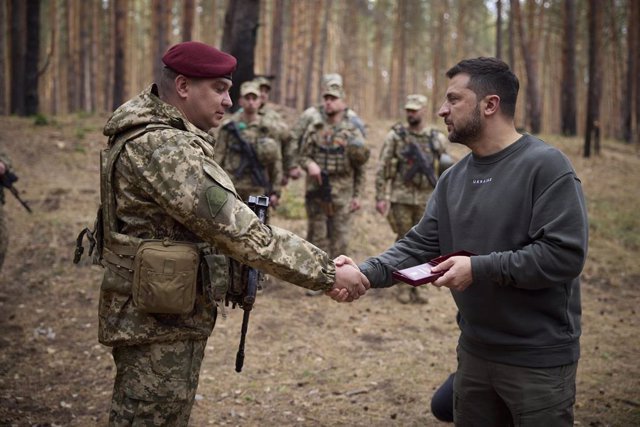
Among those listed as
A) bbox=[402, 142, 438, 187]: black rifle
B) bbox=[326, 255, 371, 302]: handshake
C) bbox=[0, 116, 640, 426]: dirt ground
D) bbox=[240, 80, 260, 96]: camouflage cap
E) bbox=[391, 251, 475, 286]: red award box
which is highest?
bbox=[240, 80, 260, 96]: camouflage cap

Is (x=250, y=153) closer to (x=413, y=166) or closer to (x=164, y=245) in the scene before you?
(x=413, y=166)

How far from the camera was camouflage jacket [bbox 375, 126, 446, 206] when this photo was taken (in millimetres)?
7477

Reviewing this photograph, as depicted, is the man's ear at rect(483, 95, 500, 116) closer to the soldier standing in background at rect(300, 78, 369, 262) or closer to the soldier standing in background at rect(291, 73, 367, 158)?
the soldier standing in background at rect(300, 78, 369, 262)

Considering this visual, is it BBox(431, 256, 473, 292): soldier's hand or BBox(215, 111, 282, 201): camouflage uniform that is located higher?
BBox(215, 111, 282, 201): camouflage uniform

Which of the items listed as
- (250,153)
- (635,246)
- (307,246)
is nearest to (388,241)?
(250,153)

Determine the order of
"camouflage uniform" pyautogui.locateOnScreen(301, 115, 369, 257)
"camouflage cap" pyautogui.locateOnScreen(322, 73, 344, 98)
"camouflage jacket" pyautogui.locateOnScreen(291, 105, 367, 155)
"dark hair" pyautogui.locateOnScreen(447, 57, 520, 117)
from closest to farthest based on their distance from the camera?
1. "dark hair" pyautogui.locateOnScreen(447, 57, 520, 117)
2. "camouflage cap" pyautogui.locateOnScreen(322, 73, 344, 98)
3. "camouflage uniform" pyautogui.locateOnScreen(301, 115, 369, 257)
4. "camouflage jacket" pyautogui.locateOnScreen(291, 105, 367, 155)

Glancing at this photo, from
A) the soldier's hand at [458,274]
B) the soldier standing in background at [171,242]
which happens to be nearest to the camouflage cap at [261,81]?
the soldier standing in background at [171,242]

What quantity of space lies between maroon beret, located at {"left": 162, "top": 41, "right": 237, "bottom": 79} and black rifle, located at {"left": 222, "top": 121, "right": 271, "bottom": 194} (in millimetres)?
4472

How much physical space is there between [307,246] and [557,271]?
3.89 feet

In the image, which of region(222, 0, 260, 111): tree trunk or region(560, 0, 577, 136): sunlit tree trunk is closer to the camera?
region(222, 0, 260, 111): tree trunk

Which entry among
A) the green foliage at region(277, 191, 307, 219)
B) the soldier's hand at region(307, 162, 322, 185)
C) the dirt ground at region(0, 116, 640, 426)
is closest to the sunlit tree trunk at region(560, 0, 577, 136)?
the dirt ground at region(0, 116, 640, 426)

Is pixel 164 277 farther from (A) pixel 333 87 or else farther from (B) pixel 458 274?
(A) pixel 333 87

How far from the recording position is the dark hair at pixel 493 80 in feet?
9.23

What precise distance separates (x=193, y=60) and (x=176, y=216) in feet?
2.60
